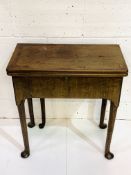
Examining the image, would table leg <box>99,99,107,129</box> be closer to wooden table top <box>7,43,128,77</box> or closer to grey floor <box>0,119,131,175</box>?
grey floor <box>0,119,131,175</box>

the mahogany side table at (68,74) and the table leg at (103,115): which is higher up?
the mahogany side table at (68,74)

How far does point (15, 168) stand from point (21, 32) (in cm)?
79

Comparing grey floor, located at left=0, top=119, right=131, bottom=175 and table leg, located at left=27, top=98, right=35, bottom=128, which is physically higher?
table leg, located at left=27, top=98, right=35, bottom=128

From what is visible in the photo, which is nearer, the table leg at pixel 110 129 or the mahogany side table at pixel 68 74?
the mahogany side table at pixel 68 74

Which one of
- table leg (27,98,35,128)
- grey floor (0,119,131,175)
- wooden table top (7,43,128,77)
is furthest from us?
table leg (27,98,35,128)

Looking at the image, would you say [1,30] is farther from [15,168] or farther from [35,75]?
[15,168]

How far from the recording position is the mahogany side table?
118cm

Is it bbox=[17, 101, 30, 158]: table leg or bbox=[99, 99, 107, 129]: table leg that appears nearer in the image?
bbox=[17, 101, 30, 158]: table leg

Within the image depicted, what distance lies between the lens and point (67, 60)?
1.27 m

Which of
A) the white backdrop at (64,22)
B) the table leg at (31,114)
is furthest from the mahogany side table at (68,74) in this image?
the table leg at (31,114)

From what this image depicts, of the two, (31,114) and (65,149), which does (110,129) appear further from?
(31,114)

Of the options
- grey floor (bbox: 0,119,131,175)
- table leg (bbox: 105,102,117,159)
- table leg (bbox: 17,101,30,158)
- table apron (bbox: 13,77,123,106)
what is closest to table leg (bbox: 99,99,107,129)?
grey floor (bbox: 0,119,131,175)

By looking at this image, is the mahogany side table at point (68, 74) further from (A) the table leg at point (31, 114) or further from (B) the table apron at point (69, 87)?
(A) the table leg at point (31, 114)

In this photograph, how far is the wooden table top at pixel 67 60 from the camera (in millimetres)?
1175
